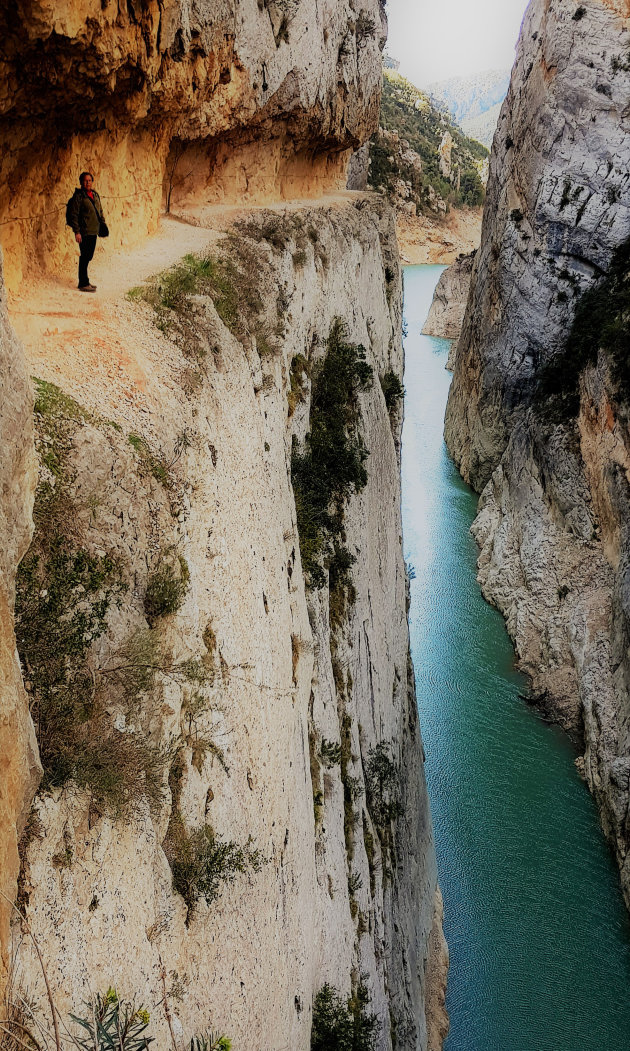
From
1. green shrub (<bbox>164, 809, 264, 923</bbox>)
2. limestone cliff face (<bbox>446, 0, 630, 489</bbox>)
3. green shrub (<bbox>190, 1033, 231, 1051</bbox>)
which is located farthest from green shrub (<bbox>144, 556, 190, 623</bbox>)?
limestone cliff face (<bbox>446, 0, 630, 489</bbox>)

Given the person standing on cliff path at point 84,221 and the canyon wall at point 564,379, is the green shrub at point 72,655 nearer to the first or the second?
the person standing on cliff path at point 84,221

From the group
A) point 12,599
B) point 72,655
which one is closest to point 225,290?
point 72,655

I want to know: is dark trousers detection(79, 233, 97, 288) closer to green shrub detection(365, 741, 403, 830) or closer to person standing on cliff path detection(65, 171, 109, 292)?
person standing on cliff path detection(65, 171, 109, 292)

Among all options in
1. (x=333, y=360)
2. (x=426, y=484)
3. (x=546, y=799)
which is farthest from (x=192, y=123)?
(x=426, y=484)

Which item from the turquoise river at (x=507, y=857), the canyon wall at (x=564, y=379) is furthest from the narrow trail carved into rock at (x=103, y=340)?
the canyon wall at (x=564, y=379)

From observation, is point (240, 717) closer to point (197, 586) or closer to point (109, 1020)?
point (197, 586)

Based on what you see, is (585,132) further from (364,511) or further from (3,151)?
(3,151)
